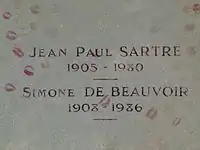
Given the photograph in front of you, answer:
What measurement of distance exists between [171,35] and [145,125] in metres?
0.36

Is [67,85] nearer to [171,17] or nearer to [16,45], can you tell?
[16,45]

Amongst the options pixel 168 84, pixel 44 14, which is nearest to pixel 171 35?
pixel 168 84

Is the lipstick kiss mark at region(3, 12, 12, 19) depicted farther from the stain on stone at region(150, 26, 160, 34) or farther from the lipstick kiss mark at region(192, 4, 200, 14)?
the lipstick kiss mark at region(192, 4, 200, 14)

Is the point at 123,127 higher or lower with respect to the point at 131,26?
lower

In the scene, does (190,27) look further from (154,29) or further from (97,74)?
(97,74)

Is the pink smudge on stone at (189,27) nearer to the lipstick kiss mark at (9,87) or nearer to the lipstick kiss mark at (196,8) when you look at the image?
the lipstick kiss mark at (196,8)

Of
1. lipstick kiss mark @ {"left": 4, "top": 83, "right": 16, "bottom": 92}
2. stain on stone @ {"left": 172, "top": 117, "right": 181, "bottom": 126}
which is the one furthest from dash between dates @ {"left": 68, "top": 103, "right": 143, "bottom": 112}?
lipstick kiss mark @ {"left": 4, "top": 83, "right": 16, "bottom": 92}

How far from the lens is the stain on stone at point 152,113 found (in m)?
1.71

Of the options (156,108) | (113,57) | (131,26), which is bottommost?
(156,108)

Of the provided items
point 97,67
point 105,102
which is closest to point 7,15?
point 97,67

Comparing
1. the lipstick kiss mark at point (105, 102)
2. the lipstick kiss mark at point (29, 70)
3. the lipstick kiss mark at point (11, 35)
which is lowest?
the lipstick kiss mark at point (105, 102)

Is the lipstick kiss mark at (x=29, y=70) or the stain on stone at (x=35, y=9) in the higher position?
the stain on stone at (x=35, y=9)

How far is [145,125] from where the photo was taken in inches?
67.4

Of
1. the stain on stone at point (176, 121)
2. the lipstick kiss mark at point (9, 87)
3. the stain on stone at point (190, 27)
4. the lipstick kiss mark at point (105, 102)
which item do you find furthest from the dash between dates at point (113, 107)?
the stain on stone at point (190, 27)
